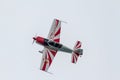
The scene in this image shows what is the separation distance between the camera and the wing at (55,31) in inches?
3007

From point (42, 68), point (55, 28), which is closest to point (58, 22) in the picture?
point (55, 28)

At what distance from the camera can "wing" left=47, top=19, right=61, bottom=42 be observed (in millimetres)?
76375

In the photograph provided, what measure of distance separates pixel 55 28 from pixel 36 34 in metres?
2.26

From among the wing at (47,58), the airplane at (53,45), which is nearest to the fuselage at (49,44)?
the airplane at (53,45)

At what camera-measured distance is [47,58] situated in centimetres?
7575

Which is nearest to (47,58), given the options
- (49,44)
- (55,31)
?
(49,44)

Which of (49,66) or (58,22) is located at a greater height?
(58,22)

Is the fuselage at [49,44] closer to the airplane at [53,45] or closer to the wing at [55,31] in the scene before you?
the airplane at [53,45]

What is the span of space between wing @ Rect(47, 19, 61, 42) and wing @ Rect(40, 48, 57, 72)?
1.36 m

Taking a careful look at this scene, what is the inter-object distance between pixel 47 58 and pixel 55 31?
121 inches

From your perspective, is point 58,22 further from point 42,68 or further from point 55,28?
point 42,68

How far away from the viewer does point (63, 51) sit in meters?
76.9

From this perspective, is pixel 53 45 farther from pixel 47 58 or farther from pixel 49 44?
pixel 47 58

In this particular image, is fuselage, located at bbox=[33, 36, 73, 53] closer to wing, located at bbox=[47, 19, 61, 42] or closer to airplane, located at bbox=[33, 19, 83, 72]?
airplane, located at bbox=[33, 19, 83, 72]
